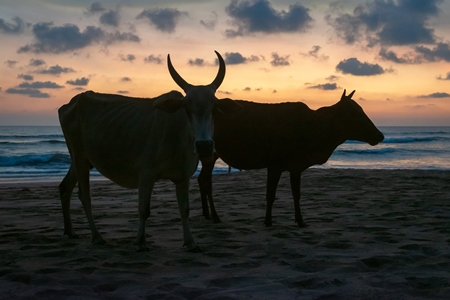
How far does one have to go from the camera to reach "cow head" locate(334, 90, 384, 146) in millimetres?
7461

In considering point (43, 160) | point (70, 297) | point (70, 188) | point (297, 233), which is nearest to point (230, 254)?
point (297, 233)

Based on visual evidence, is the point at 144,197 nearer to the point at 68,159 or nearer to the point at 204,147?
the point at 204,147

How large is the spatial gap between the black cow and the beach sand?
0.77 m

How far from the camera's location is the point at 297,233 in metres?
6.66

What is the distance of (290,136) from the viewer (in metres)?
7.45

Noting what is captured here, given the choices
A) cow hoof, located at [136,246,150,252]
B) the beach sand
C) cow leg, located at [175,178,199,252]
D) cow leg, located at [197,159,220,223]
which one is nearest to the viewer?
the beach sand

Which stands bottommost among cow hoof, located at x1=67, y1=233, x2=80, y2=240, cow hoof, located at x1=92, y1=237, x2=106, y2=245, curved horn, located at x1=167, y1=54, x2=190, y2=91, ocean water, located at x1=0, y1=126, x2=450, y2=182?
ocean water, located at x1=0, y1=126, x2=450, y2=182

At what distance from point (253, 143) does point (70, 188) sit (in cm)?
246

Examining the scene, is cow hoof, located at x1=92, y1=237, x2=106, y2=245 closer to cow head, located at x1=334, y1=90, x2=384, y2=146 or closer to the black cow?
the black cow

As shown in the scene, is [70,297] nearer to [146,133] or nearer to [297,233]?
[146,133]

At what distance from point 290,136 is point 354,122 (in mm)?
878

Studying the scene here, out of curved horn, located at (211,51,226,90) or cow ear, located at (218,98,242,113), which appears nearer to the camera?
cow ear, located at (218,98,242,113)

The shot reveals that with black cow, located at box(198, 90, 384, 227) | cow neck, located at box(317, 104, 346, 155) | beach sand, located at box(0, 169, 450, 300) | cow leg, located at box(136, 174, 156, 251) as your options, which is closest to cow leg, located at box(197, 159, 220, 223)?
black cow, located at box(198, 90, 384, 227)

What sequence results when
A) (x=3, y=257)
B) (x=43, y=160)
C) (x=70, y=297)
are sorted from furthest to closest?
1. (x=43, y=160)
2. (x=3, y=257)
3. (x=70, y=297)
